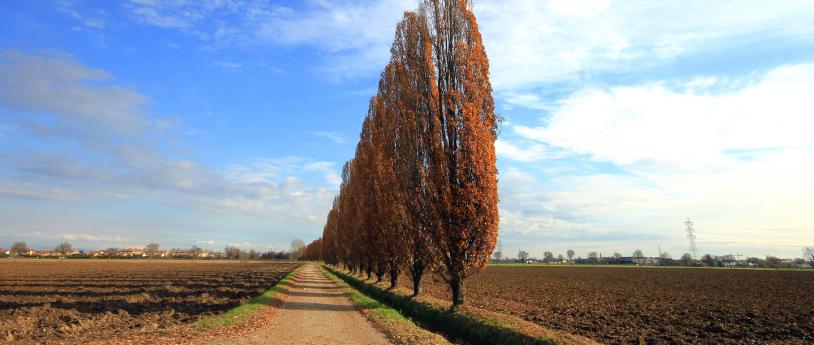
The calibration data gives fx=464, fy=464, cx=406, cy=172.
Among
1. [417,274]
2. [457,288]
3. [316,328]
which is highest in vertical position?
[417,274]

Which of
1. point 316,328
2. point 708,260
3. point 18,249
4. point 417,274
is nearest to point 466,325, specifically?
point 316,328

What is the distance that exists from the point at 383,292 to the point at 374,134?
1118cm

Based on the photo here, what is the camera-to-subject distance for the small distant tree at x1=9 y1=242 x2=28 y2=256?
179 m

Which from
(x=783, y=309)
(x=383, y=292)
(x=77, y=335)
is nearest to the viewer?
(x=77, y=335)

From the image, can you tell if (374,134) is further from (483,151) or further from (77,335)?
(77,335)

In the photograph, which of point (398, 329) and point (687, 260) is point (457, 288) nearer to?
point (398, 329)

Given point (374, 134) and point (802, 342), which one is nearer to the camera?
point (802, 342)

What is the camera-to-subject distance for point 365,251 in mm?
35750

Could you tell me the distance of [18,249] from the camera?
18212 cm

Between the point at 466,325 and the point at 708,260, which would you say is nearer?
the point at 466,325

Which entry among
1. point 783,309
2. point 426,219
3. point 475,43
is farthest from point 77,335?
point 783,309

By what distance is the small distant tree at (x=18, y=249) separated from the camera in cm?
17900

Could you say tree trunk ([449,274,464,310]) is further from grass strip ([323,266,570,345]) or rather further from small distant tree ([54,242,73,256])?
small distant tree ([54,242,73,256])

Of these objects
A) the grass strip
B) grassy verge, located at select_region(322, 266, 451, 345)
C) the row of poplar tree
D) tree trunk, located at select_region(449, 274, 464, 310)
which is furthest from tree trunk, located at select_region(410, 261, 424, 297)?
tree trunk, located at select_region(449, 274, 464, 310)
